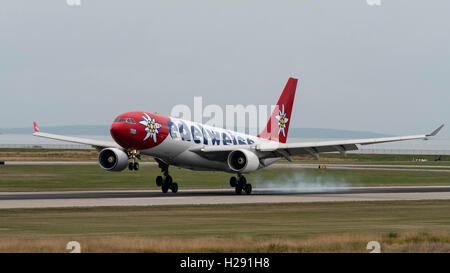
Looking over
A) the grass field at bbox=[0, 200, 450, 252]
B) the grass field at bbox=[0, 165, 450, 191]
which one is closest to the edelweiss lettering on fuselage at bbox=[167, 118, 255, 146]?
the grass field at bbox=[0, 165, 450, 191]

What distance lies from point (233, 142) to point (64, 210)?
24527 mm

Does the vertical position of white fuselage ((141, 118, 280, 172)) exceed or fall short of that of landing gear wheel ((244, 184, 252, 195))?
it exceeds it

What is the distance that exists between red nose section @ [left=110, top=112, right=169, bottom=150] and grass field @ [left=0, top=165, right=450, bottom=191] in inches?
566

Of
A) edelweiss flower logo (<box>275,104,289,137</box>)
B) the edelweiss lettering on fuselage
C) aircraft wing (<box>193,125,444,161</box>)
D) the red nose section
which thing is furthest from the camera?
edelweiss flower logo (<box>275,104,289,137</box>)

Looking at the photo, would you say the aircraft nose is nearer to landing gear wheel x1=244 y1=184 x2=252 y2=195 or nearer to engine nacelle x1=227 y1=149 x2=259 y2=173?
engine nacelle x1=227 y1=149 x2=259 y2=173

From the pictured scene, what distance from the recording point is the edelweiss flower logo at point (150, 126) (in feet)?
181

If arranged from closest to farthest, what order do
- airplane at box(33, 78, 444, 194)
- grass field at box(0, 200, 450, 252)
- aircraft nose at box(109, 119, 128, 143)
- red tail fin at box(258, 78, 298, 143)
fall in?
grass field at box(0, 200, 450, 252)
aircraft nose at box(109, 119, 128, 143)
airplane at box(33, 78, 444, 194)
red tail fin at box(258, 78, 298, 143)

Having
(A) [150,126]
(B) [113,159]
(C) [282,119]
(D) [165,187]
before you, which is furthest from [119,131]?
(C) [282,119]

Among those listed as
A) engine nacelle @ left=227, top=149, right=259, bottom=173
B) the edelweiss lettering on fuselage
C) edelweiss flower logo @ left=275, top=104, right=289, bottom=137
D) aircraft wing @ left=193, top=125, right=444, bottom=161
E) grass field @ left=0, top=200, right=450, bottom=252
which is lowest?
grass field @ left=0, top=200, right=450, bottom=252

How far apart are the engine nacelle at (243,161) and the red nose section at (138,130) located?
240 inches

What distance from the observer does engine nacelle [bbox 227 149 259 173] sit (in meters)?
58.8

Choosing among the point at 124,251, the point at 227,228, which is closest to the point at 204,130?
the point at 227,228

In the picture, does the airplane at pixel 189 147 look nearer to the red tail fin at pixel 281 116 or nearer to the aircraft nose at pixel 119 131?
the aircraft nose at pixel 119 131
